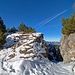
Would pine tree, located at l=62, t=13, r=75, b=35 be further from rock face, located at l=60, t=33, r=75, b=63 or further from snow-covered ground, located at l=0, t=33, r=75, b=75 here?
snow-covered ground, located at l=0, t=33, r=75, b=75

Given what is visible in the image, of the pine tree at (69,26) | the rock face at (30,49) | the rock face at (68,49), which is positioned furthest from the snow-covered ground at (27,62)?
the pine tree at (69,26)

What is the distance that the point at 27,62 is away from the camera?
618 inches

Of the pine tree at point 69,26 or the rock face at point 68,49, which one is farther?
the pine tree at point 69,26

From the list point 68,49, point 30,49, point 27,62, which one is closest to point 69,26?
point 68,49

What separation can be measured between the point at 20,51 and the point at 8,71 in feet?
41.1

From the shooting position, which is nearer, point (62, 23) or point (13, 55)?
point (13, 55)

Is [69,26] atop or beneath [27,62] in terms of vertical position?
atop

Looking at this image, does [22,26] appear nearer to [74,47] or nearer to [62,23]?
[62,23]

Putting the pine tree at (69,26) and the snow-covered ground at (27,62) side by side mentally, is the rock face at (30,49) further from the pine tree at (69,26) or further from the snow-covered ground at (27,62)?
the pine tree at (69,26)

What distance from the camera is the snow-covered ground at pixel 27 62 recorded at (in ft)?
45.3

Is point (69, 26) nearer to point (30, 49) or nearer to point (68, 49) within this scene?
point (68, 49)

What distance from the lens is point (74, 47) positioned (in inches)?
936

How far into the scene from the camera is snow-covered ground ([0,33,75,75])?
13.8 meters

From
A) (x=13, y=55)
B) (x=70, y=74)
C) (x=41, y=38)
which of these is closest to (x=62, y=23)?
(x=41, y=38)
